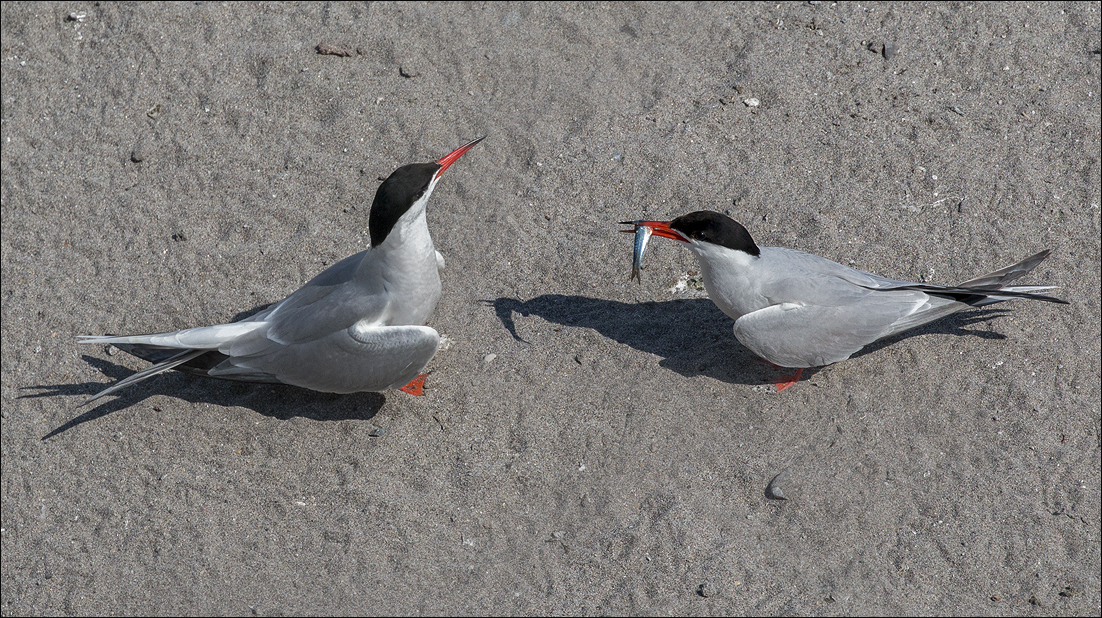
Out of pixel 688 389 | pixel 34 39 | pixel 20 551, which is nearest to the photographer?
pixel 20 551

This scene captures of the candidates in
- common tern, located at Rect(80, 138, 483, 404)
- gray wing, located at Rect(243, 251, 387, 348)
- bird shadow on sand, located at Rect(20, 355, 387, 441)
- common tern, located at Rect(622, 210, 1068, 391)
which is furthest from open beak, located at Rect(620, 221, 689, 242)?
bird shadow on sand, located at Rect(20, 355, 387, 441)

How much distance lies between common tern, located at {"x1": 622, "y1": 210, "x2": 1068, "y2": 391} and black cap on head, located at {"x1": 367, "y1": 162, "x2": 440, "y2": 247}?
107cm

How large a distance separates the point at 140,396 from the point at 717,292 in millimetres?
2954

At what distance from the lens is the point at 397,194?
12.1 feet

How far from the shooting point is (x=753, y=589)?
3.43 metres

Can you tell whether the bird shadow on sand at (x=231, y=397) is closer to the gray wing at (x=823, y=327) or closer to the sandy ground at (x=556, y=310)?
the sandy ground at (x=556, y=310)

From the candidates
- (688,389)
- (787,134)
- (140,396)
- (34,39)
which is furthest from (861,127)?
(34,39)

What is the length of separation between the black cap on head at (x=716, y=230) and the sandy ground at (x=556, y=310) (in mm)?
662

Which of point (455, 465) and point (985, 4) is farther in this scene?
point (985, 4)

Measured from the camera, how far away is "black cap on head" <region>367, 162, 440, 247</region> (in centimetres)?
369

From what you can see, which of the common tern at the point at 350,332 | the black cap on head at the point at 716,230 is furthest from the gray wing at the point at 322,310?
the black cap on head at the point at 716,230

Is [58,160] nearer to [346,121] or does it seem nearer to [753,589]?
[346,121]

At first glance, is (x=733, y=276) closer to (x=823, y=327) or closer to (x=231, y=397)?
(x=823, y=327)

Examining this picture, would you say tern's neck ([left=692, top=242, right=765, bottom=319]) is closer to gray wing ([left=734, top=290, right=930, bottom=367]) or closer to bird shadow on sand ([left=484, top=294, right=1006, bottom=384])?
gray wing ([left=734, top=290, right=930, bottom=367])
